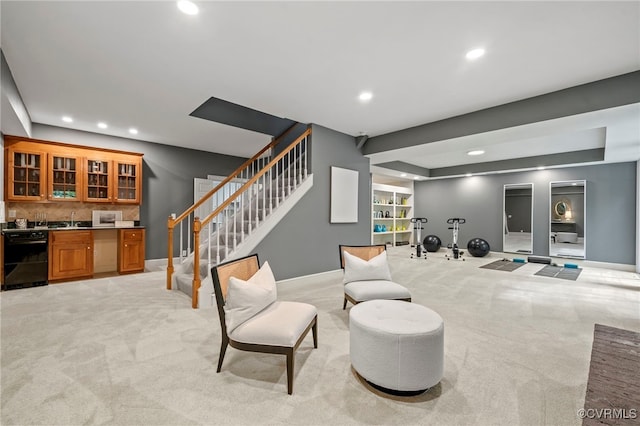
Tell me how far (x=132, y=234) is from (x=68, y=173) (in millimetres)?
1567

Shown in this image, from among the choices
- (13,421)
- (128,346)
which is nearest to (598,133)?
(128,346)

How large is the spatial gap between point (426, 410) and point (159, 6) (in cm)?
353

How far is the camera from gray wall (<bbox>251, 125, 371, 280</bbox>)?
4.70m

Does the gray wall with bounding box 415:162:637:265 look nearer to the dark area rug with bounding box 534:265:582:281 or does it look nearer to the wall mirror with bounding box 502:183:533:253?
the wall mirror with bounding box 502:183:533:253

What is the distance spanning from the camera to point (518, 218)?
27.0 feet

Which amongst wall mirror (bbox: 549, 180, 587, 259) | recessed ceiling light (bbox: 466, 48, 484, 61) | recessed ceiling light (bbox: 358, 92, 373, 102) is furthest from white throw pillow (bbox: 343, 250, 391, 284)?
wall mirror (bbox: 549, 180, 587, 259)

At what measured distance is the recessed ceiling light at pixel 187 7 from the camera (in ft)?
7.16

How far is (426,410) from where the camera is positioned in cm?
181

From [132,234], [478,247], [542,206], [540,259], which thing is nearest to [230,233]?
[132,234]

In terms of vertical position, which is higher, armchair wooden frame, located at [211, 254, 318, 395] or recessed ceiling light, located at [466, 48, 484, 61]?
recessed ceiling light, located at [466, 48, 484, 61]

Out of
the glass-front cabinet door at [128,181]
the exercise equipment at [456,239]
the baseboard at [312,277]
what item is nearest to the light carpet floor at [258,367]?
the baseboard at [312,277]

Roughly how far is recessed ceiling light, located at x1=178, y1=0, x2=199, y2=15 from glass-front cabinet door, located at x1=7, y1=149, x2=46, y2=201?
15.7ft

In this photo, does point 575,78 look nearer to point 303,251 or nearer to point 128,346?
point 303,251

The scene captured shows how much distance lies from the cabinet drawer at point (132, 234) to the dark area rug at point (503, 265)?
786 cm
